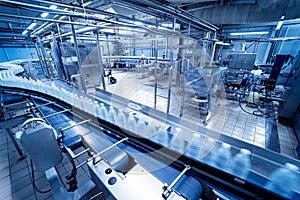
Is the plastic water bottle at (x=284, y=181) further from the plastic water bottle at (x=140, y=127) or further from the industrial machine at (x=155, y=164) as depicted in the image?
the plastic water bottle at (x=140, y=127)

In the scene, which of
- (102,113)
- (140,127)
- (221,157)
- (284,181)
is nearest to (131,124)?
(140,127)

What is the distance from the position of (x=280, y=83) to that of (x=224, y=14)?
3.64m

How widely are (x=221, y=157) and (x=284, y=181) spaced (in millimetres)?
266

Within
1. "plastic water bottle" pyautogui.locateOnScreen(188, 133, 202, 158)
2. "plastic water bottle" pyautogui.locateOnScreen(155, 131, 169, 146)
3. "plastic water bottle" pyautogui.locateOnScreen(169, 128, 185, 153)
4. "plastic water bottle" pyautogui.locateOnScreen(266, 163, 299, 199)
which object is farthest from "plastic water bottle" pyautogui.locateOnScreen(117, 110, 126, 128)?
"plastic water bottle" pyautogui.locateOnScreen(266, 163, 299, 199)

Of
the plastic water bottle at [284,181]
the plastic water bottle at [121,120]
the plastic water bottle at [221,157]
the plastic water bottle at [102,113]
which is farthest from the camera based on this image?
the plastic water bottle at [102,113]

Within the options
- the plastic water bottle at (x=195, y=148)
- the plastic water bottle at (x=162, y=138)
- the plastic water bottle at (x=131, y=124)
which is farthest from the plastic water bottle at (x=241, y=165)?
the plastic water bottle at (x=131, y=124)

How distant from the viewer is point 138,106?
1.70 m

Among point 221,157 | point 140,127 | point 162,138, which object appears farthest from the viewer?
point 140,127

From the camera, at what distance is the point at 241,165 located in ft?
2.21

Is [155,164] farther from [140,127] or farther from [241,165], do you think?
[241,165]

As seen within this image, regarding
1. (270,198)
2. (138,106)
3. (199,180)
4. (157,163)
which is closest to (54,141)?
(157,163)

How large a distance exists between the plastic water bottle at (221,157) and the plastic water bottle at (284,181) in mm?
176

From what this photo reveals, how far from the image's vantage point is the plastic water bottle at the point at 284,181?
54 centimetres

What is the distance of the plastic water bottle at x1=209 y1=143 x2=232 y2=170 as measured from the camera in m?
0.66
